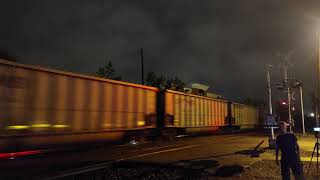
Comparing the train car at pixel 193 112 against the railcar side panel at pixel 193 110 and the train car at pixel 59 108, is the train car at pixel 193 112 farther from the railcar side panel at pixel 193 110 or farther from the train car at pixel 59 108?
the train car at pixel 59 108

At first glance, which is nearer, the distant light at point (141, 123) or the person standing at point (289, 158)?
the person standing at point (289, 158)

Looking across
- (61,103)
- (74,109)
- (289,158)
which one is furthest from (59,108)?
(289,158)

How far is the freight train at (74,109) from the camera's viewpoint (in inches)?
563

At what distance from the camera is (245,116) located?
49.4 m

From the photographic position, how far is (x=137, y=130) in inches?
892

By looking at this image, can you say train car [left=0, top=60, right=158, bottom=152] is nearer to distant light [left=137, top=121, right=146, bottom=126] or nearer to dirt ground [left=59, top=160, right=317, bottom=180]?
distant light [left=137, top=121, right=146, bottom=126]

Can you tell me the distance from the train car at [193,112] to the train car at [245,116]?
4.55 metres

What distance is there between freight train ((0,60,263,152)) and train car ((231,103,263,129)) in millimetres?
16255

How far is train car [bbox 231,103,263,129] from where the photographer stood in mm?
43575

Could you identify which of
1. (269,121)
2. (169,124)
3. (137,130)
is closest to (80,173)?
(137,130)

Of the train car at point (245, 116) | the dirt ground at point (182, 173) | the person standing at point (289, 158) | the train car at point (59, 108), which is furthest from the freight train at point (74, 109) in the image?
the train car at point (245, 116)

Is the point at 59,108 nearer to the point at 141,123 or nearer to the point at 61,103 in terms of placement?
the point at 61,103

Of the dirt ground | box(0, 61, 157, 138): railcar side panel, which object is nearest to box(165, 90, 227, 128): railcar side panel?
box(0, 61, 157, 138): railcar side panel

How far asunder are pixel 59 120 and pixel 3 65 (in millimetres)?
3697
